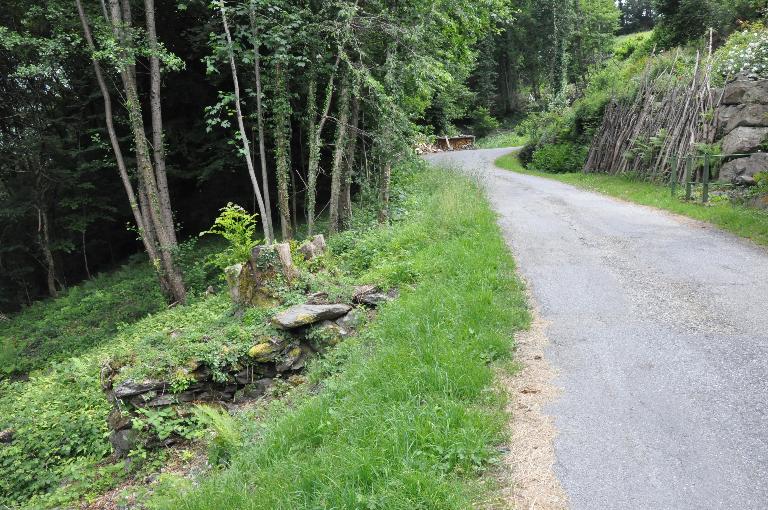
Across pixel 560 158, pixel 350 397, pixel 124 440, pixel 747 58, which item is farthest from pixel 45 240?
pixel 747 58

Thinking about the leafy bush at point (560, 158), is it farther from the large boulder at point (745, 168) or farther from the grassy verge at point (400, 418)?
the grassy verge at point (400, 418)

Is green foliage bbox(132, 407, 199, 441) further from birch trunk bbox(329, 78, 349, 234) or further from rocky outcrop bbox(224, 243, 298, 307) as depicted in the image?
birch trunk bbox(329, 78, 349, 234)

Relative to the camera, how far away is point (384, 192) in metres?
12.6

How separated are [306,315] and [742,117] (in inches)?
470

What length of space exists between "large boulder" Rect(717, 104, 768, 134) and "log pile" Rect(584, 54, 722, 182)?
9.8 inches

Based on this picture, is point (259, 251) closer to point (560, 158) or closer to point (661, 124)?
point (661, 124)

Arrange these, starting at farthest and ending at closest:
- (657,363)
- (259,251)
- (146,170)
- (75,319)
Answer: (75,319), (146,170), (259,251), (657,363)

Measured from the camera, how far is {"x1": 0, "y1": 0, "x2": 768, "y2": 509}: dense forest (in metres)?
4.46

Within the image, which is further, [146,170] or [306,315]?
[146,170]

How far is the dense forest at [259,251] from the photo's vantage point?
4.46 m

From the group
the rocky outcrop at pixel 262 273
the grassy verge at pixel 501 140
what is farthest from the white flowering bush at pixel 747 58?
the grassy verge at pixel 501 140

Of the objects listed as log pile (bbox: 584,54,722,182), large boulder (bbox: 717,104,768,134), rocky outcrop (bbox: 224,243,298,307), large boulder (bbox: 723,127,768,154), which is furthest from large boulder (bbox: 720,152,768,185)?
rocky outcrop (bbox: 224,243,298,307)

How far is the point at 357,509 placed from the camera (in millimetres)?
3209

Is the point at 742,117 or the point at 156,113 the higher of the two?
the point at 156,113
